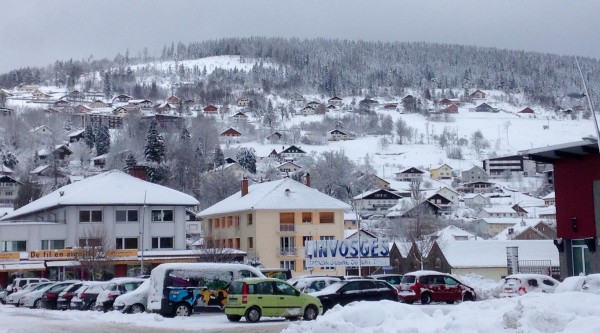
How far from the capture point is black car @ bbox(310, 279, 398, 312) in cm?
2859

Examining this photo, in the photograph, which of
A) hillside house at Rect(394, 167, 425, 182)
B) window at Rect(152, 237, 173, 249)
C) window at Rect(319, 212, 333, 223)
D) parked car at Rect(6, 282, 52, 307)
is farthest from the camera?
hillside house at Rect(394, 167, 425, 182)

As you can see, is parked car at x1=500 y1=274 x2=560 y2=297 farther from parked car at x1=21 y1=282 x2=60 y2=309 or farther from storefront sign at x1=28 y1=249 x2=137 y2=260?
storefront sign at x1=28 y1=249 x2=137 y2=260

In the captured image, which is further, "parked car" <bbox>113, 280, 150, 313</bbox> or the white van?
"parked car" <bbox>113, 280, 150, 313</bbox>

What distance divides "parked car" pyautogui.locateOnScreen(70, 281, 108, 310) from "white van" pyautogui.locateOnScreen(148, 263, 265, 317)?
21.9 ft

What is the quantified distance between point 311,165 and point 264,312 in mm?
149981

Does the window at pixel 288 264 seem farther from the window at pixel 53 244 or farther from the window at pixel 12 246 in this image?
the window at pixel 12 246

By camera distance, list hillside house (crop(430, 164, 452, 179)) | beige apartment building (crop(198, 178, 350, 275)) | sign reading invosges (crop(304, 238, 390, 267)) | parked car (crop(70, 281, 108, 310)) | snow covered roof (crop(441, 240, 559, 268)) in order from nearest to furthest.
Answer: parked car (crop(70, 281, 108, 310)), sign reading invosges (crop(304, 238, 390, 267)), beige apartment building (crop(198, 178, 350, 275)), snow covered roof (crop(441, 240, 559, 268)), hillside house (crop(430, 164, 452, 179))

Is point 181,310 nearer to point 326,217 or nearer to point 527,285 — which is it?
point 527,285

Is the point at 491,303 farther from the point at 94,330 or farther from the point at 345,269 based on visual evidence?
the point at 345,269

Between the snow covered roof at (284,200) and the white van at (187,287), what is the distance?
3470 centimetres

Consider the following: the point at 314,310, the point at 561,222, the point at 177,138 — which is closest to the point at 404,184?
the point at 177,138

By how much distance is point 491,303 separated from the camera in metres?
19.1

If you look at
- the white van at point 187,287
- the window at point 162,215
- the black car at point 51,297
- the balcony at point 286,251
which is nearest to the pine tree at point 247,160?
the balcony at point 286,251

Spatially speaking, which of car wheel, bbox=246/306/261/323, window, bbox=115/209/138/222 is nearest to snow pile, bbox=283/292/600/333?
car wheel, bbox=246/306/261/323
